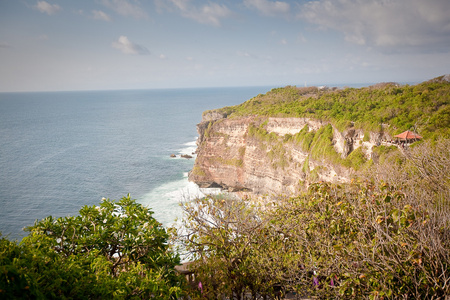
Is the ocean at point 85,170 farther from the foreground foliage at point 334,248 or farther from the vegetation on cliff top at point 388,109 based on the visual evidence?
the vegetation on cliff top at point 388,109

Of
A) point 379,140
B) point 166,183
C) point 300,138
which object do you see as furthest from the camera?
point 166,183

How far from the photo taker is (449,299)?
241 inches

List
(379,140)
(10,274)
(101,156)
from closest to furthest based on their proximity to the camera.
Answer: (10,274), (379,140), (101,156)

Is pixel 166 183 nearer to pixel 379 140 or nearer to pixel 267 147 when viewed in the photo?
pixel 267 147

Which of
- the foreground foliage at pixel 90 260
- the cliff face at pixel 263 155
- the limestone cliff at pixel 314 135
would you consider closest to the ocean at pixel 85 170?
the cliff face at pixel 263 155

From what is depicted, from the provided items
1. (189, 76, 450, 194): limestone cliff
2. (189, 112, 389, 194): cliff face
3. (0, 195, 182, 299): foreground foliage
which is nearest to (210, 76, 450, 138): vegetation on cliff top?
(189, 76, 450, 194): limestone cliff

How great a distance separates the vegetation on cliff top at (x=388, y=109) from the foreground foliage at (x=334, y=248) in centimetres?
1531

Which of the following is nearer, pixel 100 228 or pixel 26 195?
pixel 100 228

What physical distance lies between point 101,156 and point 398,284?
244 ft

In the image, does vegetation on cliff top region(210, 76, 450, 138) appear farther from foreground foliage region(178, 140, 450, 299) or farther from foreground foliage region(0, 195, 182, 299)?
foreground foliage region(0, 195, 182, 299)

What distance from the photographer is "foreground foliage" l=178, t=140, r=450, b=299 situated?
6781 millimetres

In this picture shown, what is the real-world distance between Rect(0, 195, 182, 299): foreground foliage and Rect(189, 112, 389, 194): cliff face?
27.4 m

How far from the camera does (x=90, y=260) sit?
585 centimetres

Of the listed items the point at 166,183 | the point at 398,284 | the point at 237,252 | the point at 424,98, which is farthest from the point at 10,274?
the point at 166,183
